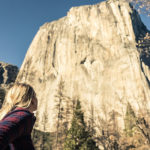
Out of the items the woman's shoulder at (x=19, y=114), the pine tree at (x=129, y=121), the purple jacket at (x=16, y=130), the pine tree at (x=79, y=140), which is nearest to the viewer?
the purple jacket at (x=16, y=130)

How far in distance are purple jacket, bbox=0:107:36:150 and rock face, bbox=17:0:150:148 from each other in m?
48.5

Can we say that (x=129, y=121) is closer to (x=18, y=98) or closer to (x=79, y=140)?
(x=79, y=140)

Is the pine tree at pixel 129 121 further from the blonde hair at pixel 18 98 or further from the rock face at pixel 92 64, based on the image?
the blonde hair at pixel 18 98

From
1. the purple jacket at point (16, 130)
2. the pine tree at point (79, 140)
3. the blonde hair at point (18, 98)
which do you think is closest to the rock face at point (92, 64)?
the pine tree at point (79, 140)

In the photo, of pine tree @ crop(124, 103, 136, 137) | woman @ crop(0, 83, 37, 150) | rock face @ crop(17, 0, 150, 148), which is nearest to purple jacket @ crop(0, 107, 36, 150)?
woman @ crop(0, 83, 37, 150)

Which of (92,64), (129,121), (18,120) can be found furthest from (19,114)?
(92,64)

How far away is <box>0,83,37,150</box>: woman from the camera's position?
1.08 meters

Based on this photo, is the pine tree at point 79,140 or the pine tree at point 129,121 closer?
the pine tree at point 79,140

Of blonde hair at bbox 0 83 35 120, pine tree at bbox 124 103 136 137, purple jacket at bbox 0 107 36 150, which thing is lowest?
purple jacket at bbox 0 107 36 150

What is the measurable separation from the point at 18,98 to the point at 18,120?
357mm

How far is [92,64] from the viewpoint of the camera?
204 ft

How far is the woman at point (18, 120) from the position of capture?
3.55 feet

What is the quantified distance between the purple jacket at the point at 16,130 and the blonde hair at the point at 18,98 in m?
0.10

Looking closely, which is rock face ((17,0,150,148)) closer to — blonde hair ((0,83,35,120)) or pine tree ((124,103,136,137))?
pine tree ((124,103,136,137))
